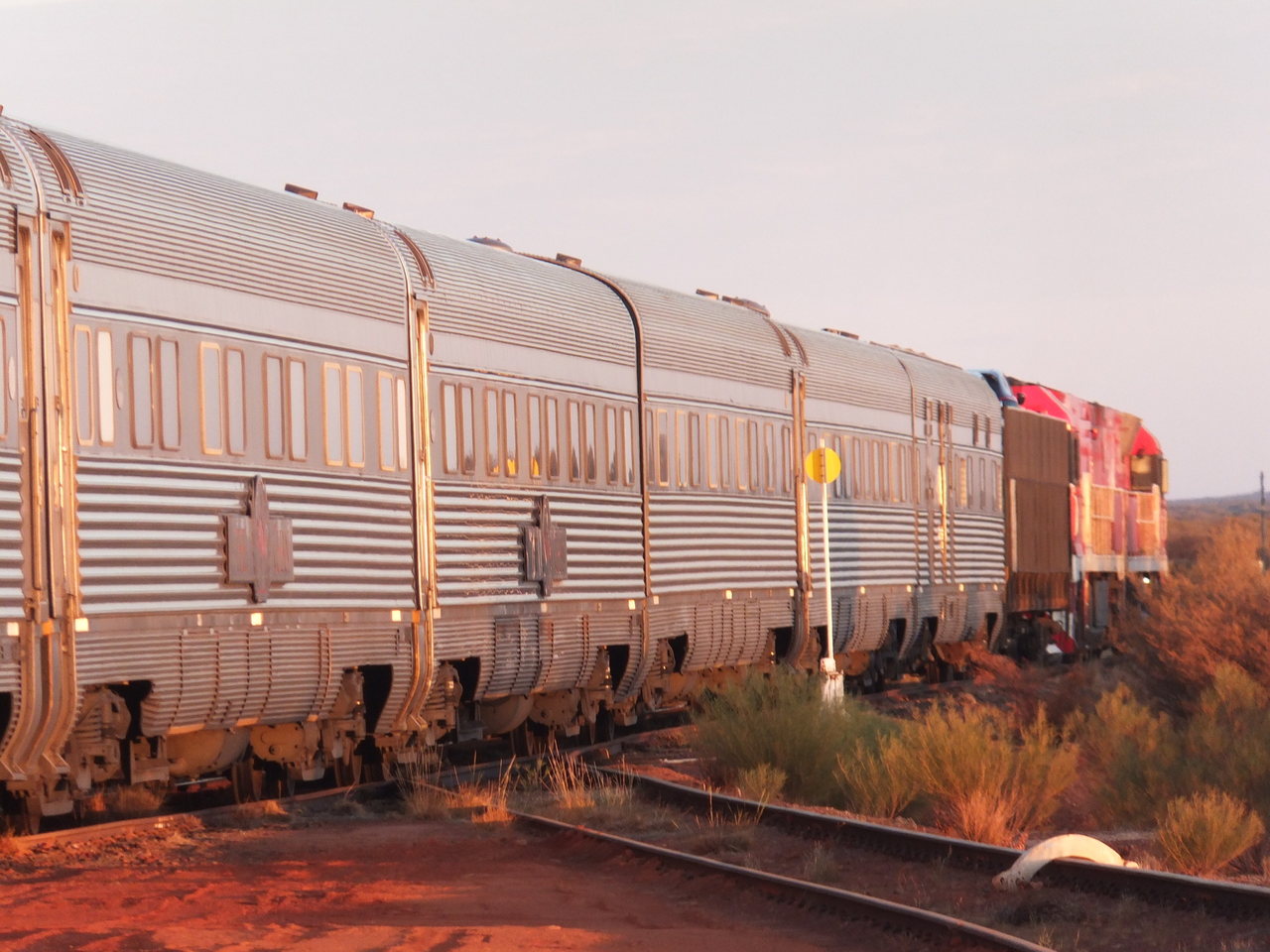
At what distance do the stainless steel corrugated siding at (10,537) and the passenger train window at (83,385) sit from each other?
1.82ft

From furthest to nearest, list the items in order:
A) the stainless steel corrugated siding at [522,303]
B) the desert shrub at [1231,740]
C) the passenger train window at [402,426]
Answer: the desert shrub at [1231,740]
the stainless steel corrugated siding at [522,303]
the passenger train window at [402,426]

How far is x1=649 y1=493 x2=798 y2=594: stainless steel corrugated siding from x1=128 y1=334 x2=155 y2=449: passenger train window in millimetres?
6985

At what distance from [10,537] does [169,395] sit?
168 cm

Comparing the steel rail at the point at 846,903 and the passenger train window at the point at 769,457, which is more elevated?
the passenger train window at the point at 769,457

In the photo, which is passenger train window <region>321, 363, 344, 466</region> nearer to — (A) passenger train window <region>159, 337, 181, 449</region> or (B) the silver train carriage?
(B) the silver train carriage

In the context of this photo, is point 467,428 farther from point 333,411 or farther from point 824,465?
point 824,465

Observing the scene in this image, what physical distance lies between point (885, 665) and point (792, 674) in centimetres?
783

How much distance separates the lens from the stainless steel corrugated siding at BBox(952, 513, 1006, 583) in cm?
2583

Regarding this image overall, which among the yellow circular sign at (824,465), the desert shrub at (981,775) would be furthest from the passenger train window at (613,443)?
the desert shrub at (981,775)

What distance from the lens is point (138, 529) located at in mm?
10500

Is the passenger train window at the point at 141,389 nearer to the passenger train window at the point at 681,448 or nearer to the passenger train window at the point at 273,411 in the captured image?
the passenger train window at the point at 273,411

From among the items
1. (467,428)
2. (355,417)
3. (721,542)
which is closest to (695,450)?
(721,542)

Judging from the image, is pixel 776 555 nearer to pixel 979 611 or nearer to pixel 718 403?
pixel 718 403

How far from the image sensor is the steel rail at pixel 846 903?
25.5ft
